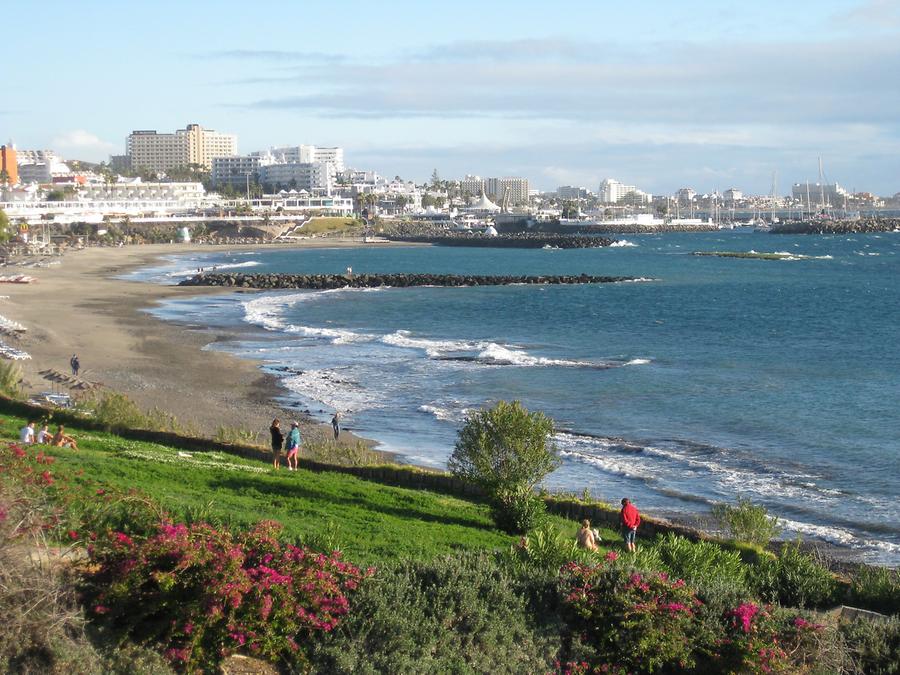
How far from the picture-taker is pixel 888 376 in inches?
1443

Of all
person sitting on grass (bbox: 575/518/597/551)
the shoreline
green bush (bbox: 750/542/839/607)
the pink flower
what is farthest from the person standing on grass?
the pink flower

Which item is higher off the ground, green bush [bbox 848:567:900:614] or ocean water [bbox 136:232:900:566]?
green bush [bbox 848:567:900:614]

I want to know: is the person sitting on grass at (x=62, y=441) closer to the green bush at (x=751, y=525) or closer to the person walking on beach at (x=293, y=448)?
the person walking on beach at (x=293, y=448)

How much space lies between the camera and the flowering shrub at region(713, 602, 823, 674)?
866cm

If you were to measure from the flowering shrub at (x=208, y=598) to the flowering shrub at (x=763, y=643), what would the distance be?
3307 mm

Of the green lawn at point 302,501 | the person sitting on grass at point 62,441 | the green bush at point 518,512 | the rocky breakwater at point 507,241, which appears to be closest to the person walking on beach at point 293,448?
the green lawn at point 302,501

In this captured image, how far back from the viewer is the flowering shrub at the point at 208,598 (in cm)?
823

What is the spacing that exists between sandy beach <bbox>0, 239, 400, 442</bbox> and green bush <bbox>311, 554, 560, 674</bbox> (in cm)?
1380

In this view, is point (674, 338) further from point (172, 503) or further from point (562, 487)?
point (172, 503)

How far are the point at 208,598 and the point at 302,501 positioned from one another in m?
6.45

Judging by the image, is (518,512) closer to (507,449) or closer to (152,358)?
(507,449)

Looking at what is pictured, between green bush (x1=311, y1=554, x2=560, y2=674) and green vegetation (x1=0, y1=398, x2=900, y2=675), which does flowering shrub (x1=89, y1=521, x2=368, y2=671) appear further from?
green bush (x1=311, y1=554, x2=560, y2=674)

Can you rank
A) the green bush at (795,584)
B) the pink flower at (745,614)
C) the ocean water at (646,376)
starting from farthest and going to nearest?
the ocean water at (646,376)
the green bush at (795,584)
the pink flower at (745,614)

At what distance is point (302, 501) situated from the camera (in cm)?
1466
